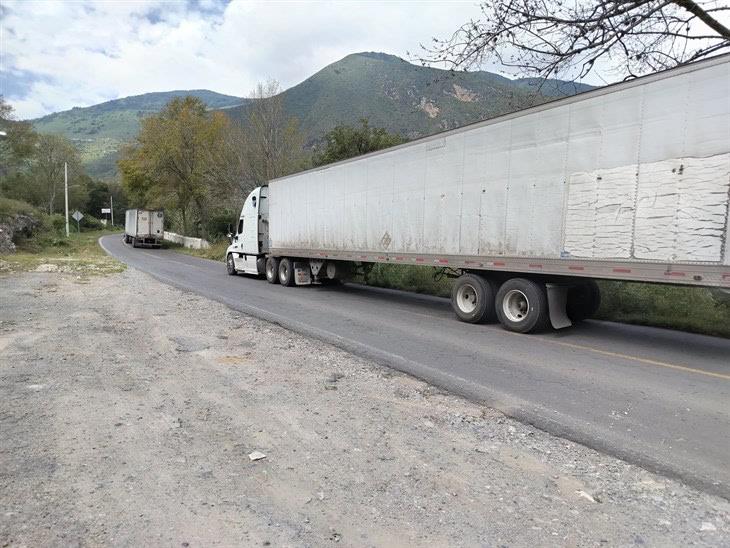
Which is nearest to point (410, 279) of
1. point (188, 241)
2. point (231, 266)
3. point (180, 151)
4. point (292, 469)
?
point (231, 266)

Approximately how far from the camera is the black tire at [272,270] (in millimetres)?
18188

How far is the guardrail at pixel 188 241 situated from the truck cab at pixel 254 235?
19.3 m

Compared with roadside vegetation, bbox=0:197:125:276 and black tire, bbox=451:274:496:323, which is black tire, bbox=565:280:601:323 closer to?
black tire, bbox=451:274:496:323

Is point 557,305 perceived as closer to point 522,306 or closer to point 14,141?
point 522,306

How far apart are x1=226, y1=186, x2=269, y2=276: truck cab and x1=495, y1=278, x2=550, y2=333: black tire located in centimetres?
1195

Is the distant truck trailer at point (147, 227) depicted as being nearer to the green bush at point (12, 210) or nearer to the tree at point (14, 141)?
the green bush at point (12, 210)

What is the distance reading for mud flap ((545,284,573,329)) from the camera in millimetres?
9047

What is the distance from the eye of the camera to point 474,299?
401 inches

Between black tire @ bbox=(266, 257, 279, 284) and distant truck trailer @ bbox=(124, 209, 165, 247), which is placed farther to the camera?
distant truck trailer @ bbox=(124, 209, 165, 247)

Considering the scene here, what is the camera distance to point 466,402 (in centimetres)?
525

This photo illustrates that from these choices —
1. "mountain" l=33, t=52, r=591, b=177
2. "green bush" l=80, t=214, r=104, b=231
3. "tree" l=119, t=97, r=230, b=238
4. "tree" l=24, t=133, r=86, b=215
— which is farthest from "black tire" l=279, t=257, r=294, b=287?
"green bush" l=80, t=214, r=104, b=231

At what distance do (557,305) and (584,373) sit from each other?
3.04 meters

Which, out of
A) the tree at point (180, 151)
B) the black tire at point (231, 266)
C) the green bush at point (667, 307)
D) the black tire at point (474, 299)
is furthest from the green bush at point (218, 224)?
the green bush at point (667, 307)

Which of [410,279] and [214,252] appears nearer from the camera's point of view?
[410,279]
